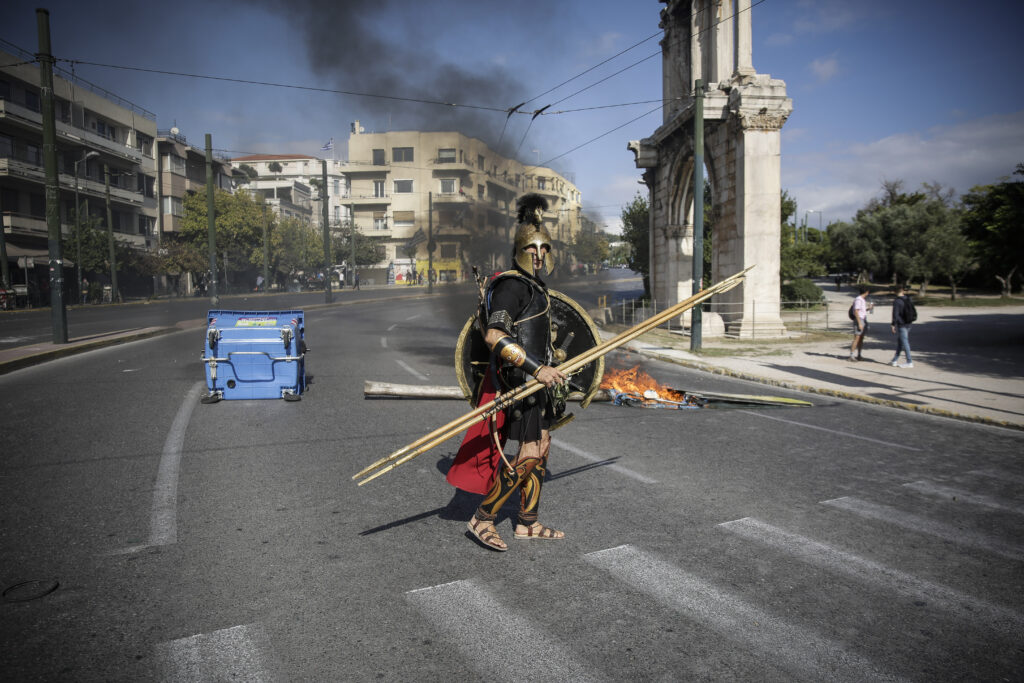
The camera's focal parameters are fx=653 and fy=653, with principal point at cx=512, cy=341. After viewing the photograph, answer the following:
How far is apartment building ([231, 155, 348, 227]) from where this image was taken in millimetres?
84688

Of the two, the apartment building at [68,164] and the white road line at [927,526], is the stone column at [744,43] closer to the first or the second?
the white road line at [927,526]

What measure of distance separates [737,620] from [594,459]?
3.07m

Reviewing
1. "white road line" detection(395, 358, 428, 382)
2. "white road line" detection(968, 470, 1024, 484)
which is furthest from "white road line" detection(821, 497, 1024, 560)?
"white road line" detection(395, 358, 428, 382)

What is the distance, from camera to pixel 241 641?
3041 mm

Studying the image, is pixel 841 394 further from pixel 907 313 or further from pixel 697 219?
pixel 697 219

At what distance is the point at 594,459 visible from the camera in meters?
6.27

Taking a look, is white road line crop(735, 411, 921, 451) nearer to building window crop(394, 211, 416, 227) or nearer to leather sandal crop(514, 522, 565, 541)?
leather sandal crop(514, 522, 565, 541)

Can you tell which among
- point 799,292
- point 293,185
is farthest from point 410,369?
point 293,185

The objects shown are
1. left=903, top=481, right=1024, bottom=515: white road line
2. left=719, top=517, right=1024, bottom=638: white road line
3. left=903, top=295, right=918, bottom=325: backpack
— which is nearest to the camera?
left=719, top=517, right=1024, bottom=638: white road line

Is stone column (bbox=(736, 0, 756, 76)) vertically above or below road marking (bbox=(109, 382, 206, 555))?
above

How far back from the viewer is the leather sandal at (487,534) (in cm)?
407

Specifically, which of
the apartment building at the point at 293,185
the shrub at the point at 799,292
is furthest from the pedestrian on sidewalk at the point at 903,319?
the apartment building at the point at 293,185

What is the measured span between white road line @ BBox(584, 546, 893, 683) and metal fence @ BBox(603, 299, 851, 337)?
15.9m

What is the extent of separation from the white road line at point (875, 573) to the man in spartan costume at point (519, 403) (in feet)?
4.48
